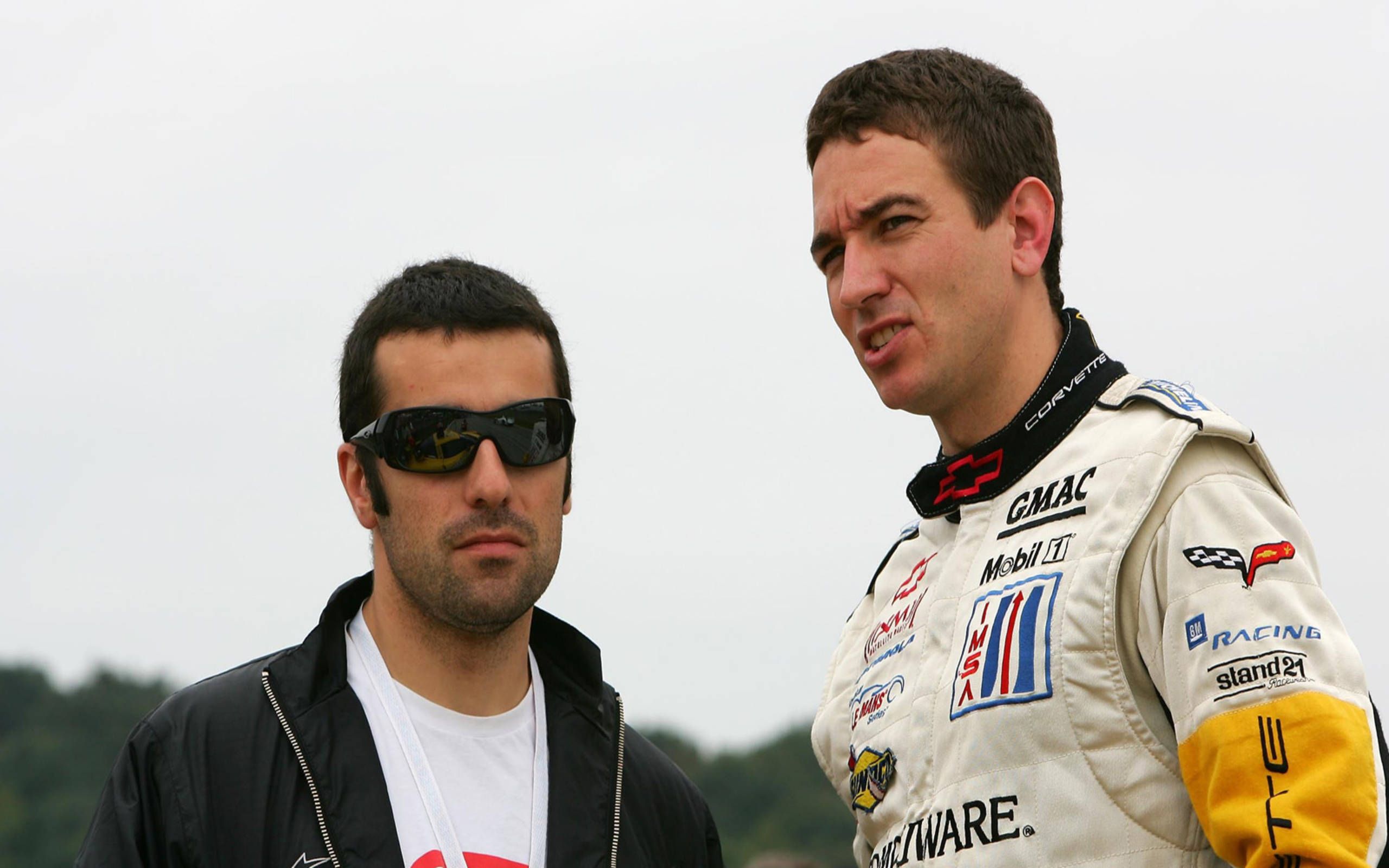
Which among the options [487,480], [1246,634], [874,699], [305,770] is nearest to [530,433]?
[487,480]

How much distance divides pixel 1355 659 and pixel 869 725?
1.30m

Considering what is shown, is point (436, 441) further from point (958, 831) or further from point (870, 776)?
point (958, 831)

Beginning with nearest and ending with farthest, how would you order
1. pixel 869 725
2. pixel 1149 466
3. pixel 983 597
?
Answer: pixel 1149 466 → pixel 983 597 → pixel 869 725

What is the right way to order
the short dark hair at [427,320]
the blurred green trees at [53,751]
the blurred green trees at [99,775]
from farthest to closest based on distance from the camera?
the blurred green trees at [53,751], the blurred green trees at [99,775], the short dark hair at [427,320]

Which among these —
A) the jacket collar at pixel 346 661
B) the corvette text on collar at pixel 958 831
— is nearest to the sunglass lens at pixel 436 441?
the jacket collar at pixel 346 661

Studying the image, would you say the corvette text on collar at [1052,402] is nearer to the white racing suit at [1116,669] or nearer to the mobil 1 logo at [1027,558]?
the white racing suit at [1116,669]

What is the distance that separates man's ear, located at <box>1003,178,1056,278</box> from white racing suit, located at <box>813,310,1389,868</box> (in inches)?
8.1

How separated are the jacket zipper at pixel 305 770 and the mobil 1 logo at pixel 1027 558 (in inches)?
56.1

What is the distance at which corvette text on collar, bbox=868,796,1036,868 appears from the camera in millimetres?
3975

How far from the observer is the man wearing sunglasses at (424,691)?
14.8ft

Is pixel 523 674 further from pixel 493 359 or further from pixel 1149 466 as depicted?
pixel 1149 466

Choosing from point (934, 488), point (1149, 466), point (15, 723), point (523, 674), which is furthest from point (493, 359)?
point (15, 723)

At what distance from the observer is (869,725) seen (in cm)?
449

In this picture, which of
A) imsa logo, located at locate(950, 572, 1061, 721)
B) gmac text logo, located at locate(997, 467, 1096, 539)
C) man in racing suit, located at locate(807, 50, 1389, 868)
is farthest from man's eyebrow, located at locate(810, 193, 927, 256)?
imsa logo, located at locate(950, 572, 1061, 721)
